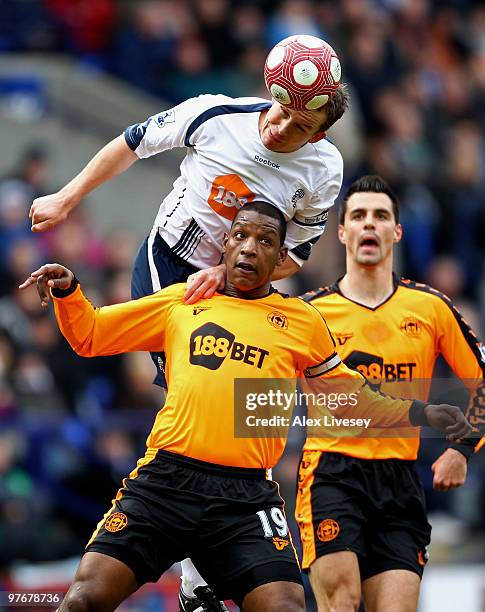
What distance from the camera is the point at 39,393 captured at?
11.5 meters

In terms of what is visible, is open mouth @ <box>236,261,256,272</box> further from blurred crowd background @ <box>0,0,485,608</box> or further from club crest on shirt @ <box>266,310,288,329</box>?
blurred crowd background @ <box>0,0,485,608</box>

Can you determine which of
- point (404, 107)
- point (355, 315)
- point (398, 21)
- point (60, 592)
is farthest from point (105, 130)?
point (355, 315)

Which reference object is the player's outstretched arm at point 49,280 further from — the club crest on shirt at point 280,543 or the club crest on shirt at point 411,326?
the club crest on shirt at point 411,326

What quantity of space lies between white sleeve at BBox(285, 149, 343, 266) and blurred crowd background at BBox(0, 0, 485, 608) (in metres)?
→ 4.48

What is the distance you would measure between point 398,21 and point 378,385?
36.9 ft

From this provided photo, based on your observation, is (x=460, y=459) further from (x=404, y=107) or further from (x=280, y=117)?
(x=404, y=107)

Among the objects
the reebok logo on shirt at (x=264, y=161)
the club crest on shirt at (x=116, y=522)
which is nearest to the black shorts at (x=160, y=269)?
the reebok logo on shirt at (x=264, y=161)

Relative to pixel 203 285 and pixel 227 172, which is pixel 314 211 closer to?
pixel 227 172

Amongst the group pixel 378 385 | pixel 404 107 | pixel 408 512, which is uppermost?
pixel 404 107

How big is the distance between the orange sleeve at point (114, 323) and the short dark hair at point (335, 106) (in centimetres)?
118

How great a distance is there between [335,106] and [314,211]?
27.1 inches

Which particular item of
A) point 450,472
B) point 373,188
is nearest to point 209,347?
point 450,472

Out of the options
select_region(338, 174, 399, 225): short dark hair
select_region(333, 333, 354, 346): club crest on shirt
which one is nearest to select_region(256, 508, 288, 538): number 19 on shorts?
select_region(333, 333, 354, 346): club crest on shirt

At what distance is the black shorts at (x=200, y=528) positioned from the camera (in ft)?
20.7
